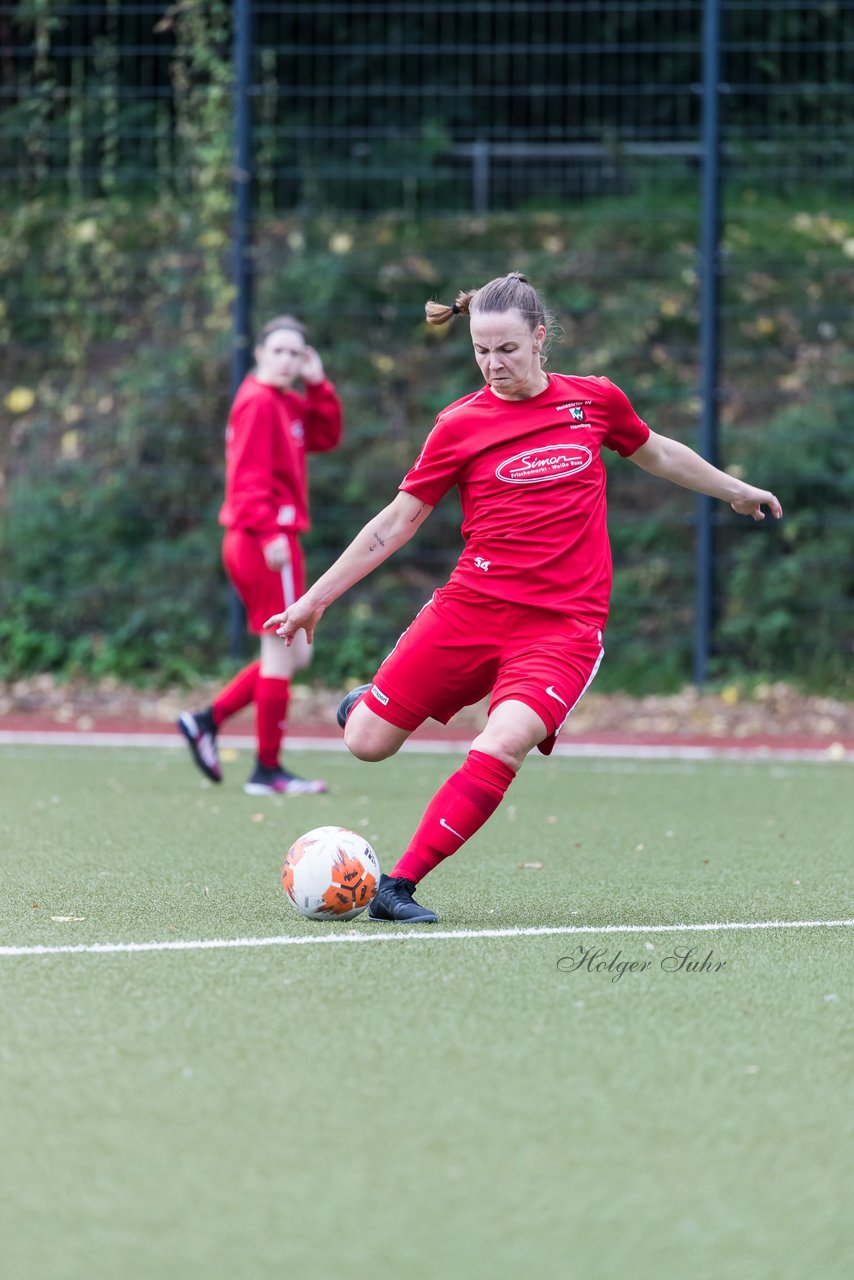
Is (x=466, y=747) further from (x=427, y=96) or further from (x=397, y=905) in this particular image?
(x=427, y=96)

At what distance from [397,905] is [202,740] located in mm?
3193

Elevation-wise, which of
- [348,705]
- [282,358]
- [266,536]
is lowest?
[266,536]

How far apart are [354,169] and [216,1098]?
32.9ft

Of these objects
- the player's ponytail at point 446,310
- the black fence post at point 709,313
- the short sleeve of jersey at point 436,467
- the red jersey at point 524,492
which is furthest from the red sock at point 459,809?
the black fence post at point 709,313

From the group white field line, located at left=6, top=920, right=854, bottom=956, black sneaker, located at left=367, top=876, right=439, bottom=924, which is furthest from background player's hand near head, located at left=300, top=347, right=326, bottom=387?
white field line, located at left=6, top=920, right=854, bottom=956

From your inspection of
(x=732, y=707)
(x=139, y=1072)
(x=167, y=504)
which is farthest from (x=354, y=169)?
(x=139, y=1072)

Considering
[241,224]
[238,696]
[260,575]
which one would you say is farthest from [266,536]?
[241,224]

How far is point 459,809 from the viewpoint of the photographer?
4855mm

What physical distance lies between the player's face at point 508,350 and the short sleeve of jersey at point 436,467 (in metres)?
0.20

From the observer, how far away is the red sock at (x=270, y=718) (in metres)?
7.84

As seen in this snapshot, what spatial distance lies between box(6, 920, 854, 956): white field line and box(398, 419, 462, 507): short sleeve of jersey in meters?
1.21

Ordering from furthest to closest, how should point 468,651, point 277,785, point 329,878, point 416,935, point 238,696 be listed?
point 238,696 → point 277,785 → point 468,651 → point 329,878 → point 416,935

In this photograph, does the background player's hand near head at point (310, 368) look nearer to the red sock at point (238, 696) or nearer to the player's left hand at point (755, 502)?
the red sock at point (238, 696)

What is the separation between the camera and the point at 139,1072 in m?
3.39
